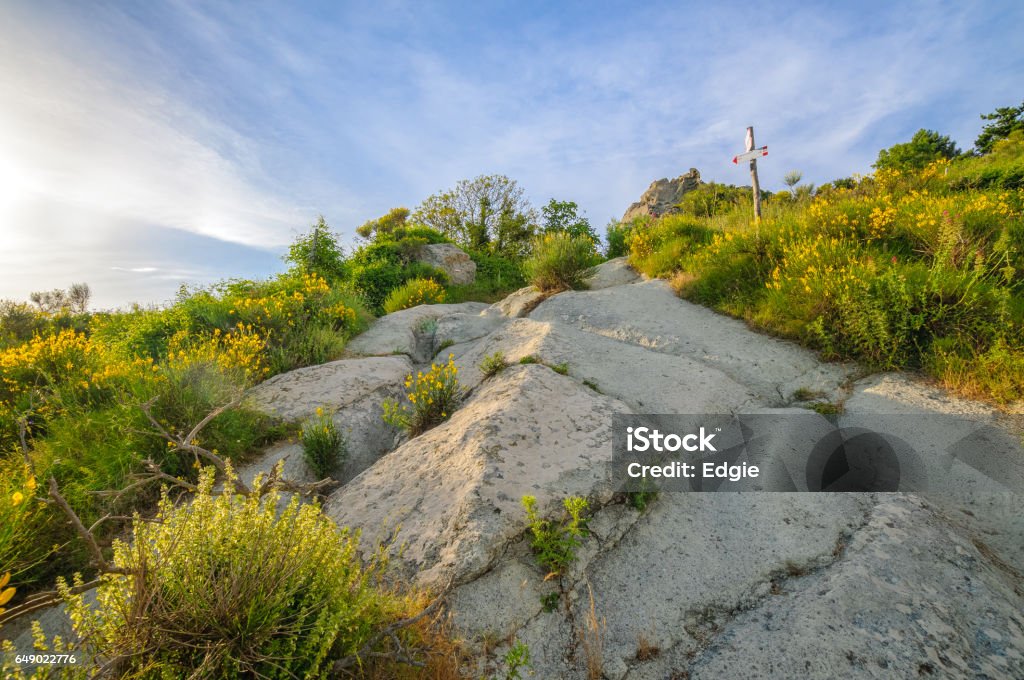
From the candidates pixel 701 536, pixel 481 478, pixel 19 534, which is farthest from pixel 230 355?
pixel 701 536

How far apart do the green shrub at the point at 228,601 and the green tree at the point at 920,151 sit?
44.2 m

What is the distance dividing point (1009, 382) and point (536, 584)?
4.84 metres

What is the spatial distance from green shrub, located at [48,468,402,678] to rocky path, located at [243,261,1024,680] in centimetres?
78

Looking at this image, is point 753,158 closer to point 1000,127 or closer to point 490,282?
point 490,282

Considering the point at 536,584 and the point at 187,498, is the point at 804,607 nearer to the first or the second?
the point at 536,584

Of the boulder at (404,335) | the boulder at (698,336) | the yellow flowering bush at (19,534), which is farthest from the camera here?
the boulder at (404,335)

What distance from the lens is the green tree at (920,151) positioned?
33.7m

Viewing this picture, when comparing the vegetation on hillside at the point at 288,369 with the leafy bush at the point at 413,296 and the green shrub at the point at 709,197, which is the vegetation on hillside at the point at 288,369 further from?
the green shrub at the point at 709,197

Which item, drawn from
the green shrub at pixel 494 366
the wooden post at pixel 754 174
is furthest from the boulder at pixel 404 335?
the wooden post at pixel 754 174

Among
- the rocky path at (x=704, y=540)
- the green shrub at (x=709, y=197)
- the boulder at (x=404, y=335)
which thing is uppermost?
the green shrub at (x=709, y=197)

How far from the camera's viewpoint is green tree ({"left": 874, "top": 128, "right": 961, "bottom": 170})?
33656 mm

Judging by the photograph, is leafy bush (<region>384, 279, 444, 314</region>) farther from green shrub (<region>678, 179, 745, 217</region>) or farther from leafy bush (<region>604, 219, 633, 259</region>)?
green shrub (<region>678, 179, 745, 217</region>)

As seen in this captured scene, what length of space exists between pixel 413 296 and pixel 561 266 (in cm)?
492

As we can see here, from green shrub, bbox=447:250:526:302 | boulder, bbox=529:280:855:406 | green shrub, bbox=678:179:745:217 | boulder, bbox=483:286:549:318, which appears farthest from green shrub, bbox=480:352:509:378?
green shrub, bbox=678:179:745:217
